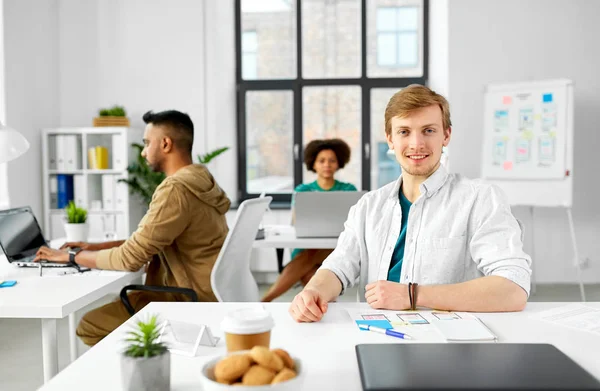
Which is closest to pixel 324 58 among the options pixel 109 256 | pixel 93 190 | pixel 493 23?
pixel 493 23

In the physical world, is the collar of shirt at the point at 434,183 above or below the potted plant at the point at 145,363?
above

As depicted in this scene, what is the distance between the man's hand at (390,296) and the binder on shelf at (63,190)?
4369 mm

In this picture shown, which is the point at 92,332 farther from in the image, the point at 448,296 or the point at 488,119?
the point at 488,119

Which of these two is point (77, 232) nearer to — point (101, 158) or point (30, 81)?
point (101, 158)

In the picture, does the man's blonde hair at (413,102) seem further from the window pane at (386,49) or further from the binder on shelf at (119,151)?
the window pane at (386,49)

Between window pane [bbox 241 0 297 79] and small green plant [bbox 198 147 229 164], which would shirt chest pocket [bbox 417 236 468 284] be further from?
window pane [bbox 241 0 297 79]

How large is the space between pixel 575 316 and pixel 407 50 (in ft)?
16.4

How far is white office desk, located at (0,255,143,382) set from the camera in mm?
1884

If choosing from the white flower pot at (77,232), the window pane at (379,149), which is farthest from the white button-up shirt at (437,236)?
the window pane at (379,149)

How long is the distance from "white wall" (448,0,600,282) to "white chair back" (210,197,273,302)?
3335 mm

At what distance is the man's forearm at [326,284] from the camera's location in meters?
1.68

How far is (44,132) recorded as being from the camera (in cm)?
521

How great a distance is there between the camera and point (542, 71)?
5387mm

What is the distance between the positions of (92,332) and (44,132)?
3274 millimetres
